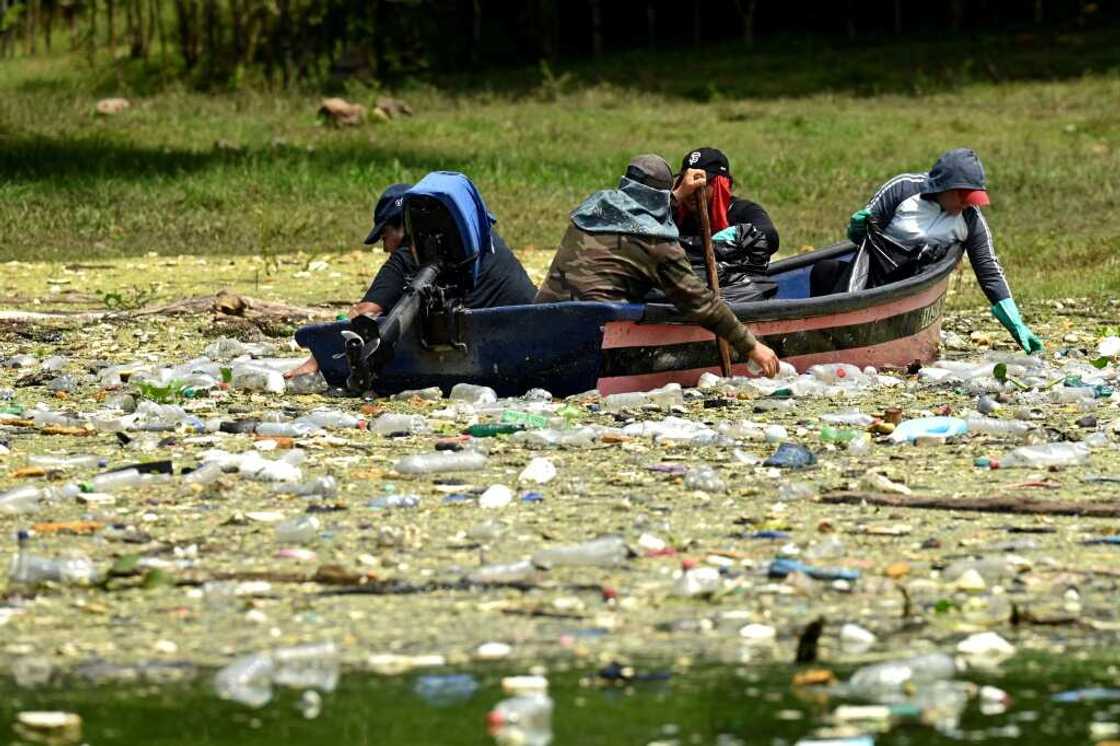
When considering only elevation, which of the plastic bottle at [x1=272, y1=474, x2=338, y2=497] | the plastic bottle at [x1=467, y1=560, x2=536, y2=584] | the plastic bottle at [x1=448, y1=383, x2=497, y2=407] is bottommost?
the plastic bottle at [x1=448, y1=383, x2=497, y2=407]

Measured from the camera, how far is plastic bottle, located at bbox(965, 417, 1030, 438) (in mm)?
8162

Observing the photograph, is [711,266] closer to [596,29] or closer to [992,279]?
[992,279]

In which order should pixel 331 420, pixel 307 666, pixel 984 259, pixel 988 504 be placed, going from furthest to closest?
pixel 984 259 → pixel 331 420 → pixel 988 504 → pixel 307 666

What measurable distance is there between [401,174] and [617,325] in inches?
454

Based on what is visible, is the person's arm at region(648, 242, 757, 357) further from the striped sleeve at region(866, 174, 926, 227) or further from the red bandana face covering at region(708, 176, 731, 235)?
the striped sleeve at region(866, 174, 926, 227)

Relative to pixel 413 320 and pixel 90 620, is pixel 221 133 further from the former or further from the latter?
pixel 90 620

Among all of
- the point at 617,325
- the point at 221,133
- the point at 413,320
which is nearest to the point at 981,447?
the point at 617,325

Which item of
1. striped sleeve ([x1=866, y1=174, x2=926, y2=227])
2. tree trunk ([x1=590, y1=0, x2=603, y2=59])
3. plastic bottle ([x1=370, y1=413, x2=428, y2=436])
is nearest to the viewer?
plastic bottle ([x1=370, y1=413, x2=428, y2=436])

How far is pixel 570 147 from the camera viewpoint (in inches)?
927

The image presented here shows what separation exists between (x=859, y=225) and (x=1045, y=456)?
397 cm

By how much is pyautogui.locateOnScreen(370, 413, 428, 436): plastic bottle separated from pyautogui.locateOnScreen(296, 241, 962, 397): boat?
0.83m

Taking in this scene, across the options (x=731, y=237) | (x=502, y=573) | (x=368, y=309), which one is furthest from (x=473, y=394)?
(x=502, y=573)

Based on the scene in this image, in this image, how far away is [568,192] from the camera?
65.7ft

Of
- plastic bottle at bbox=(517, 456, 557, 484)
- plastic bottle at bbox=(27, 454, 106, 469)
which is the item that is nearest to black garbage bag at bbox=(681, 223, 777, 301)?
plastic bottle at bbox=(517, 456, 557, 484)
